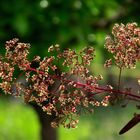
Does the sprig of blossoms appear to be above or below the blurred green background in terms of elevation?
below

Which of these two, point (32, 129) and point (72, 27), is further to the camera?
point (32, 129)

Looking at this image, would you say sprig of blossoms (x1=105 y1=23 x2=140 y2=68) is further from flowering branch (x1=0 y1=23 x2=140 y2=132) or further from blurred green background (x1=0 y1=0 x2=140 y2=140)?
blurred green background (x1=0 y1=0 x2=140 y2=140)

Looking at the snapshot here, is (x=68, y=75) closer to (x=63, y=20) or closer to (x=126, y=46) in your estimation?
(x=126, y=46)

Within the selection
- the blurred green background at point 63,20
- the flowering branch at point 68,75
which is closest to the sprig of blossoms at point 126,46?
the flowering branch at point 68,75

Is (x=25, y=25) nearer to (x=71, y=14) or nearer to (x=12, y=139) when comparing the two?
(x=71, y=14)

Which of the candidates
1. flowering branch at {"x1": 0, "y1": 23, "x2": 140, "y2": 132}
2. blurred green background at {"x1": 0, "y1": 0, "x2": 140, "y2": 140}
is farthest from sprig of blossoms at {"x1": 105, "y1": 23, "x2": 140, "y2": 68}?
blurred green background at {"x1": 0, "y1": 0, "x2": 140, "y2": 140}

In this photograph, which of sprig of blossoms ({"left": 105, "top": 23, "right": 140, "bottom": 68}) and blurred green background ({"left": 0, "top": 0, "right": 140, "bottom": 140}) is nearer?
sprig of blossoms ({"left": 105, "top": 23, "right": 140, "bottom": 68})

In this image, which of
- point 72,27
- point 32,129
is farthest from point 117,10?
point 32,129

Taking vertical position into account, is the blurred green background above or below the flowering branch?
above

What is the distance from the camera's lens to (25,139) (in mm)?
6883

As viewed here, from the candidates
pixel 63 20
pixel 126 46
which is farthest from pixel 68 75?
pixel 63 20

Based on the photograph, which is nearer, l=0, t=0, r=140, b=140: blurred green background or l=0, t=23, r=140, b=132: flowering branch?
l=0, t=23, r=140, b=132: flowering branch

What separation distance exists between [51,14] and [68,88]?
290cm

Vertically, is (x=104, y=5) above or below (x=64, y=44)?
above
